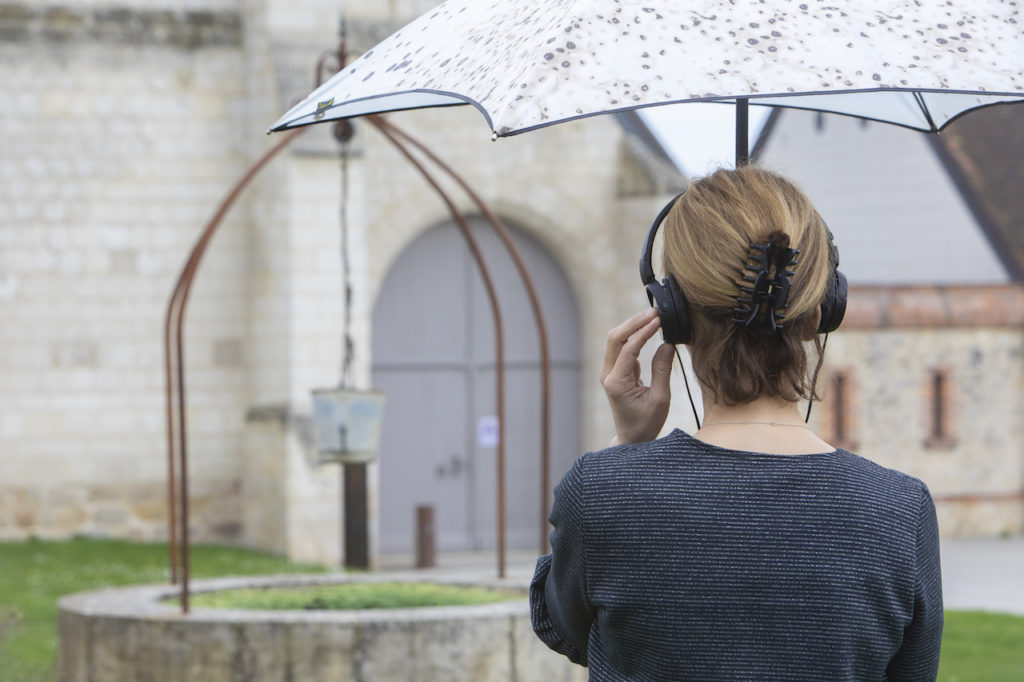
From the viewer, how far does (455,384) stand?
14820mm

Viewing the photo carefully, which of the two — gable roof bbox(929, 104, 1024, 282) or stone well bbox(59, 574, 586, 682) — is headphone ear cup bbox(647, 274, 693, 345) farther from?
gable roof bbox(929, 104, 1024, 282)

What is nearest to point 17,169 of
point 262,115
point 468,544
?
point 262,115

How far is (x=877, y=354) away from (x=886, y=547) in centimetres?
1608

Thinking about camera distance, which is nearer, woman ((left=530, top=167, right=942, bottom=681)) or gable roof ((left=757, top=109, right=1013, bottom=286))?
woman ((left=530, top=167, right=942, bottom=681))

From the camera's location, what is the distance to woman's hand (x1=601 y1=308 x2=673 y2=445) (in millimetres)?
2062

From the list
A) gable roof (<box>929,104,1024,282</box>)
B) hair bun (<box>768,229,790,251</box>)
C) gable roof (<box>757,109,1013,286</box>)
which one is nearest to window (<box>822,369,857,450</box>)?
gable roof (<box>757,109,1013,286</box>)

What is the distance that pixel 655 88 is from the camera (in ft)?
7.43

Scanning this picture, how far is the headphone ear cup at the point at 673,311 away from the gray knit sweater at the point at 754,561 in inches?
5.2

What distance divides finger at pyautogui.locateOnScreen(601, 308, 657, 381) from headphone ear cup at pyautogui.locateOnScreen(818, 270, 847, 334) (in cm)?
22

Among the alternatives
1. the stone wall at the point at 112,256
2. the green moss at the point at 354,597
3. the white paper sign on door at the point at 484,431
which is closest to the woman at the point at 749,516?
the green moss at the point at 354,597

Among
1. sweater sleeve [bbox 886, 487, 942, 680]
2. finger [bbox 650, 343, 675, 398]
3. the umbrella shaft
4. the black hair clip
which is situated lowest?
sweater sleeve [bbox 886, 487, 942, 680]

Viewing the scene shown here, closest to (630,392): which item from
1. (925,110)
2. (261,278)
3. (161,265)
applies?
(925,110)

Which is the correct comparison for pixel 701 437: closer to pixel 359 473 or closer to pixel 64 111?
pixel 359 473

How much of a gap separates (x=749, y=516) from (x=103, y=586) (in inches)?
389
